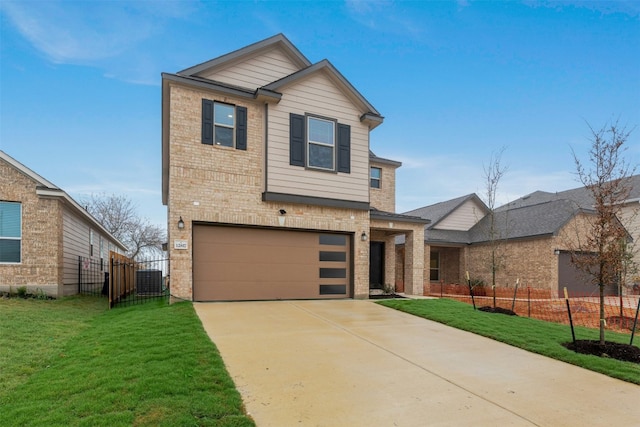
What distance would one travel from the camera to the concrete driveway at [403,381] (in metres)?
3.29

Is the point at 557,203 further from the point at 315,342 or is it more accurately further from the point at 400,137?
the point at 315,342

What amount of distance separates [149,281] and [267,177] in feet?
29.9

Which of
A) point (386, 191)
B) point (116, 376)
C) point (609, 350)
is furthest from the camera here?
point (386, 191)

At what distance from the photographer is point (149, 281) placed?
51.9 ft

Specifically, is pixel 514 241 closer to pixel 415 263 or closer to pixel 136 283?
pixel 415 263

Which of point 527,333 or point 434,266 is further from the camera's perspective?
point 434,266

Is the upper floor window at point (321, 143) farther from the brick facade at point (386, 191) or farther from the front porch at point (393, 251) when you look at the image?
the brick facade at point (386, 191)

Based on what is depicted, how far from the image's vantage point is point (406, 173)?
95.7ft

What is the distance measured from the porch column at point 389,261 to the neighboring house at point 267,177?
414 cm

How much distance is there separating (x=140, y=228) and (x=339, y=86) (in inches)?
1316

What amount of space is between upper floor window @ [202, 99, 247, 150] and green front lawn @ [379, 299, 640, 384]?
6646 mm

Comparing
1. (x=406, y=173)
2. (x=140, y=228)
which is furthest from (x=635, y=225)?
(x=140, y=228)

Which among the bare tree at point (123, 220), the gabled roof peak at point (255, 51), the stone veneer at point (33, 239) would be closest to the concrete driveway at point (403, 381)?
the gabled roof peak at point (255, 51)

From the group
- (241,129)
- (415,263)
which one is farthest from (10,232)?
(415,263)
